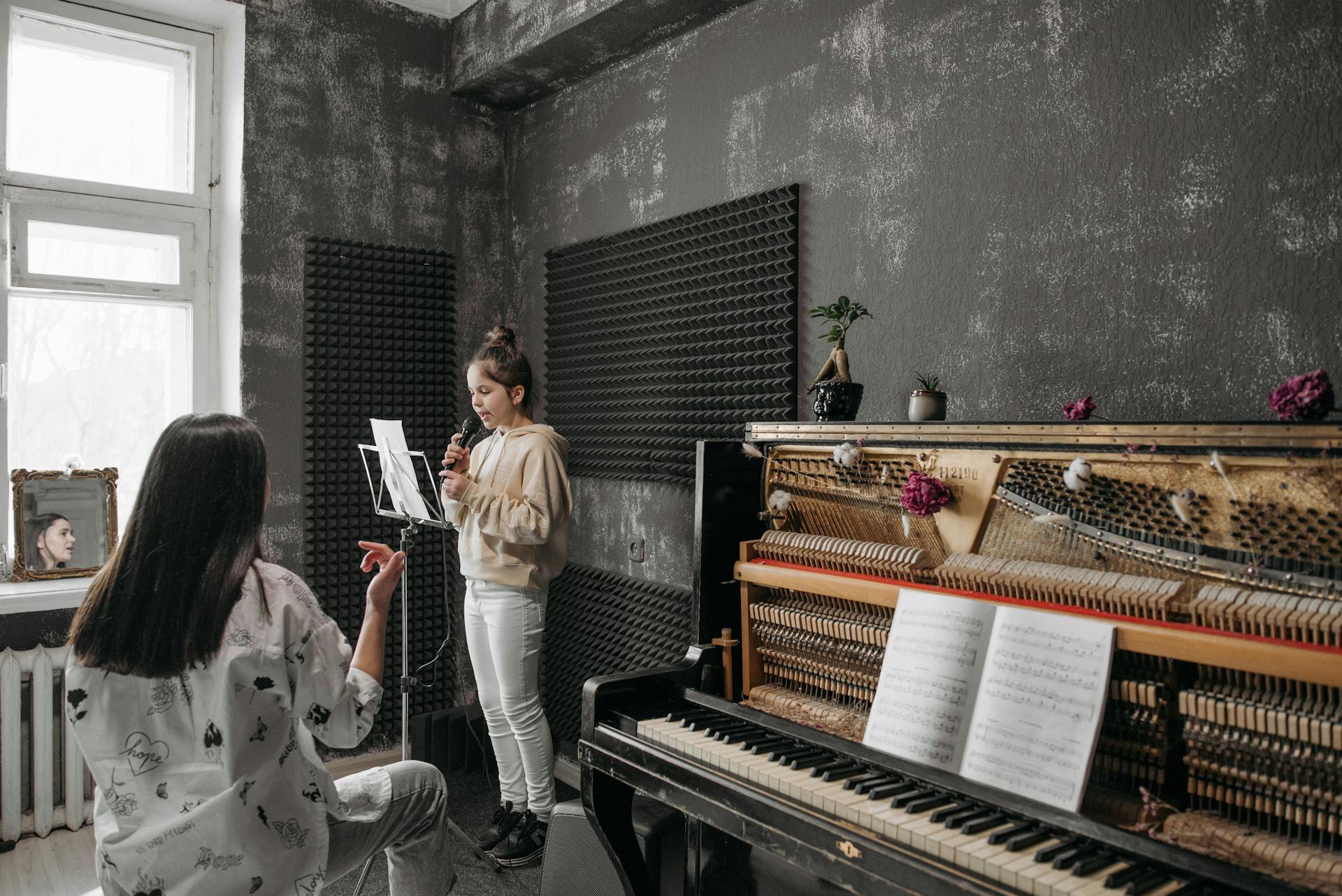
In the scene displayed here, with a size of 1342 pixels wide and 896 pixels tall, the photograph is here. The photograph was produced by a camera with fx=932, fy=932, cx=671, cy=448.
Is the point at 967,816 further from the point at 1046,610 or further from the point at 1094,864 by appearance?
the point at 1046,610

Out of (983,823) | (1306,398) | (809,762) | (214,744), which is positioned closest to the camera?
(1306,398)

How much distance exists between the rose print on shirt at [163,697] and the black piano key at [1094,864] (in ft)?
5.98

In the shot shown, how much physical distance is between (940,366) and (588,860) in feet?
6.08

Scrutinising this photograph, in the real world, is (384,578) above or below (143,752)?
above

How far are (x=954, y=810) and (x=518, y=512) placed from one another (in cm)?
204

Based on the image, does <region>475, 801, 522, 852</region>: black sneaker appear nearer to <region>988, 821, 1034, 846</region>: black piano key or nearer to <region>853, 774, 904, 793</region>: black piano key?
<region>853, 774, 904, 793</region>: black piano key

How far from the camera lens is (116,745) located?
6.53 ft

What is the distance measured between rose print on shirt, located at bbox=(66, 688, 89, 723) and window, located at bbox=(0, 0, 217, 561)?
2.71 meters

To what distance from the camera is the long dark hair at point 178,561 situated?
1.97 meters

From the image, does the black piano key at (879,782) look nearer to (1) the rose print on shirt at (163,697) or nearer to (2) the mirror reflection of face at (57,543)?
(1) the rose print on shirt at (163,697)

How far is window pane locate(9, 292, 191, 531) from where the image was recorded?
13.8 feet

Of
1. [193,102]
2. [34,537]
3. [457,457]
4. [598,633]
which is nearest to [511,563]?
[457,457]

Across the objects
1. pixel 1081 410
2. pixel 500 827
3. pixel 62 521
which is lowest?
pixel 500 827

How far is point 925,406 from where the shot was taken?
2.46 metres
